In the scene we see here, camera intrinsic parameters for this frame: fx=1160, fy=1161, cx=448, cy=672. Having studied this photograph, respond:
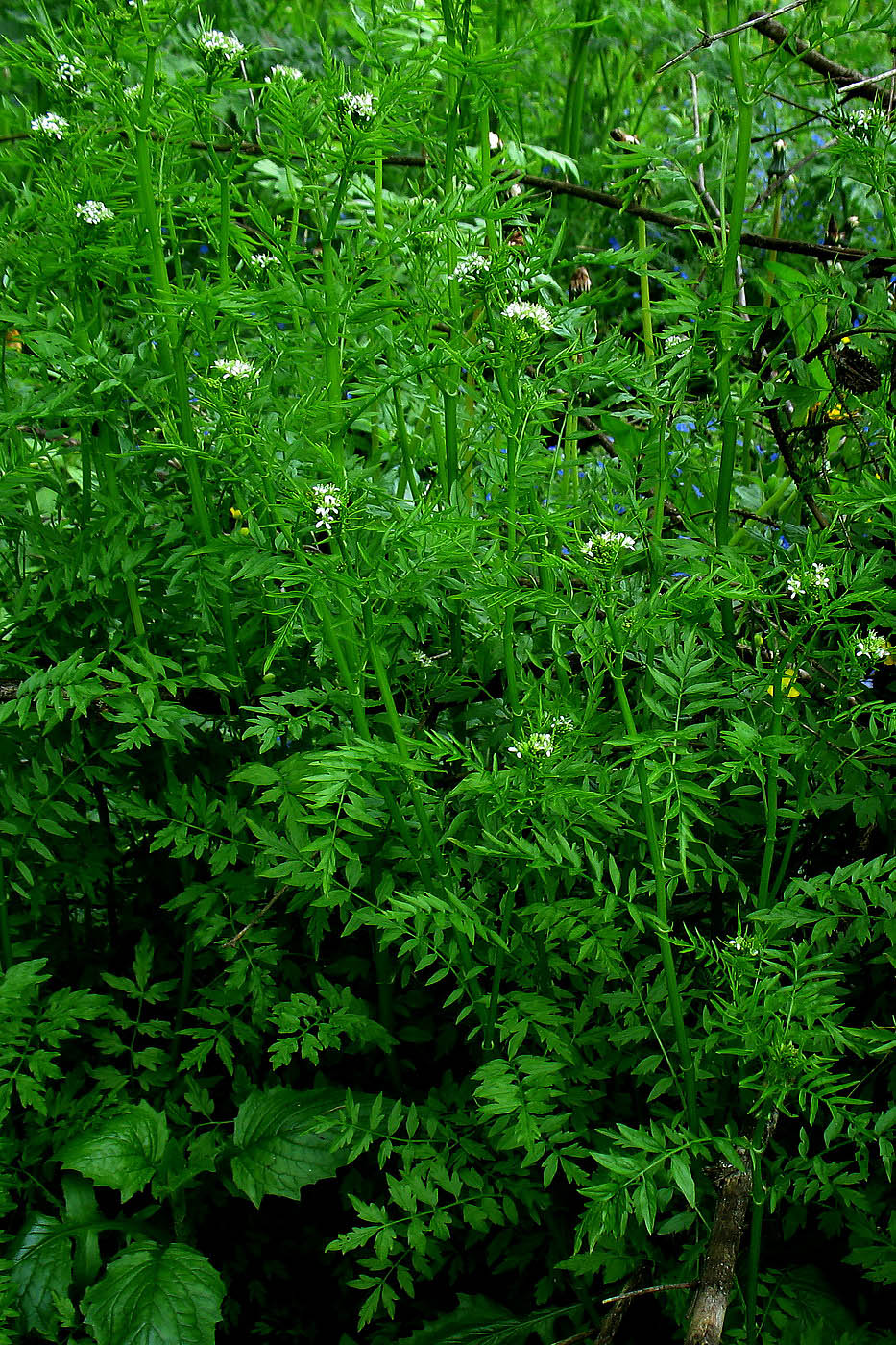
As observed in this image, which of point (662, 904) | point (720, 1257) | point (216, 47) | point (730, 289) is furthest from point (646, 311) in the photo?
point (720, 1257)

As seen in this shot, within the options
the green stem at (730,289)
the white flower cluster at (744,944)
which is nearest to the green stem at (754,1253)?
the white flower cluster at (744,944)

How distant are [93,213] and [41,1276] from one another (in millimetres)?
1524

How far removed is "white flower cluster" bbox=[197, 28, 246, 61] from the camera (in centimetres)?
156

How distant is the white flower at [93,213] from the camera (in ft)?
5.38

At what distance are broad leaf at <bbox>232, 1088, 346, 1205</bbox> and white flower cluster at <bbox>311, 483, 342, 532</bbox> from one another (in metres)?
0.83

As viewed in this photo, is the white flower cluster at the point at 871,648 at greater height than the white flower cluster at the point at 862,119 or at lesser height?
lesser

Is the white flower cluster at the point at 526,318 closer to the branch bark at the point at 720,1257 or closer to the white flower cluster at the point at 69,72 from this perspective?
the white flower cluster at the point at 69,72

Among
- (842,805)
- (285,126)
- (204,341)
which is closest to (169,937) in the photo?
(204,341)

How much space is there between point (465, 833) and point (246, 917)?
37cm

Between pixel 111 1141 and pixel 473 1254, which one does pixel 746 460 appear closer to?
pixel 473 1254

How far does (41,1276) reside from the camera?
5.51ft

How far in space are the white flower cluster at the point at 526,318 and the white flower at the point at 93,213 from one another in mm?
614

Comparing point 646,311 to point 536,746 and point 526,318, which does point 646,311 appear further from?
point 536,746

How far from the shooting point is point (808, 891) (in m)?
1.50
